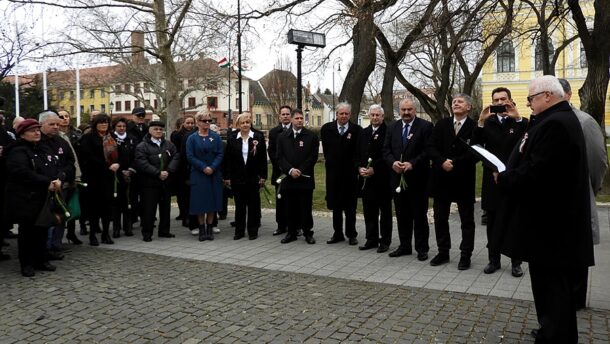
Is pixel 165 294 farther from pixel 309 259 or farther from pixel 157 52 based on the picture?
pixel 157 52

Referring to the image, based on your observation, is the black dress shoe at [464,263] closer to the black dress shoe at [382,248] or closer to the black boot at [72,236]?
the black dress shoe at [382,248]

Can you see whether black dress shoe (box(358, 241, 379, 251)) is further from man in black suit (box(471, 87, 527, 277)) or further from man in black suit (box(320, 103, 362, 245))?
man in black suit (box(471, 87, 527, 277))

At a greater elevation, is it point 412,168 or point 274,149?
point 274,149

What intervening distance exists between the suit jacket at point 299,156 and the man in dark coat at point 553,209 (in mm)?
4652

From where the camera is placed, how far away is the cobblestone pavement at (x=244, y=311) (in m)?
4.55

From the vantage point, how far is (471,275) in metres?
6.50

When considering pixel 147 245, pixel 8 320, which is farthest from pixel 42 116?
pixel 8 320

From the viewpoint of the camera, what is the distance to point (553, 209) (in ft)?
13.2

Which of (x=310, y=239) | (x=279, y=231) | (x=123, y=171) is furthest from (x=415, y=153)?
(x=123, y=171)

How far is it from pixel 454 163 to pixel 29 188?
5.30 m

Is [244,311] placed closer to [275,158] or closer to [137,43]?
[275,158]

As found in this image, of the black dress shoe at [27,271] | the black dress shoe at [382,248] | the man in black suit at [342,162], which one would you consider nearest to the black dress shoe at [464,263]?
the black dress shoe at [382,248]

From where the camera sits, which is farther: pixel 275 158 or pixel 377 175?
pixel 275 158

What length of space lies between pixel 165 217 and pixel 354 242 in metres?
3.26
